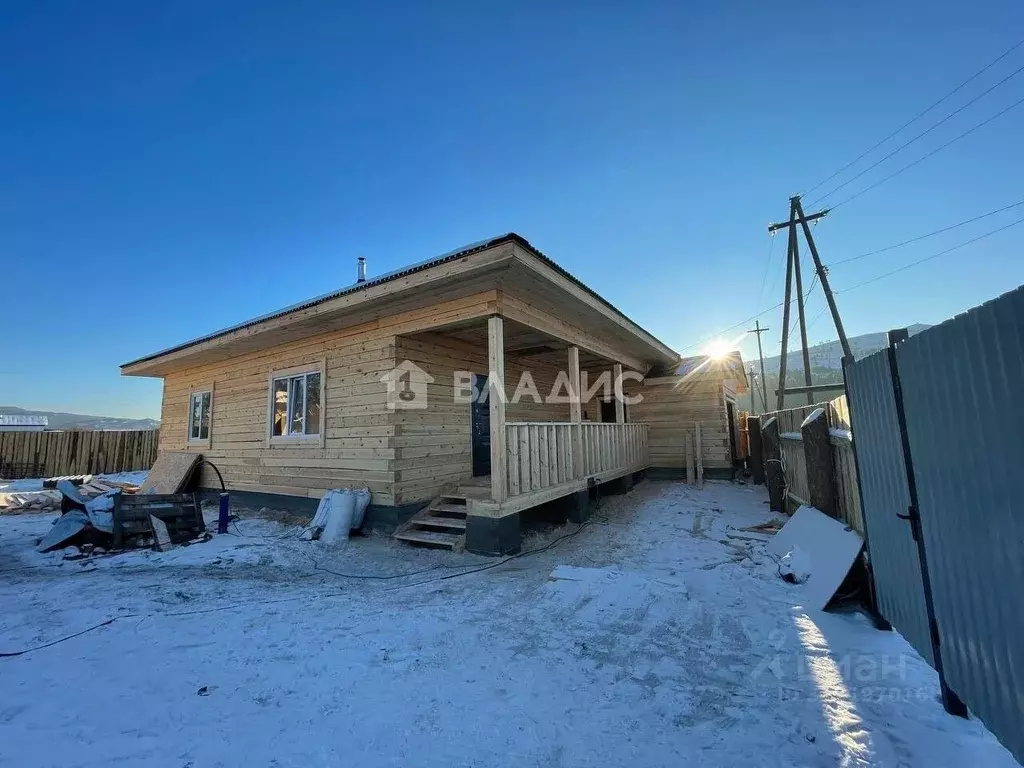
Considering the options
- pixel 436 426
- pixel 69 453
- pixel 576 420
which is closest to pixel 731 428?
pixel 576 420

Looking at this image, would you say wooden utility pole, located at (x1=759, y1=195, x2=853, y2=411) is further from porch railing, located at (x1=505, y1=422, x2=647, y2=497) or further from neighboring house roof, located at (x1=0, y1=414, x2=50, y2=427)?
neighboring house roof, located at (x1=0, y1=414, x2=50, y2=427)

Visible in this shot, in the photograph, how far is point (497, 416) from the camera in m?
5.74

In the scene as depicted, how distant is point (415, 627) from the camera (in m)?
3.45

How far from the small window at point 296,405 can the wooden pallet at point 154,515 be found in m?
Result: 2.07

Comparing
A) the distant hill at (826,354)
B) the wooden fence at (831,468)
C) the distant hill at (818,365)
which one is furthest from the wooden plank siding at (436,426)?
the distant hill at (826,354)

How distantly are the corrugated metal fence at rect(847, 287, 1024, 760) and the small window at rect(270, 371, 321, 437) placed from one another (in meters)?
8.08

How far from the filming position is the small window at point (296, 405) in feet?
26.5

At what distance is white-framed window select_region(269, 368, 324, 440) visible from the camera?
8023 mm

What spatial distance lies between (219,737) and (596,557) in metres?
4.37

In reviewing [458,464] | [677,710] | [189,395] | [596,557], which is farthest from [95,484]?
[677,710]

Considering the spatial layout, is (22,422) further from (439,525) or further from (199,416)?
(439,525)

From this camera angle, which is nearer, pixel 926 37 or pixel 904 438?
pixel 904 438

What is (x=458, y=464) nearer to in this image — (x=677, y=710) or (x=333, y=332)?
(x=333, y=332)

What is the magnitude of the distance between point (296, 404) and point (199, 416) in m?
4.38
